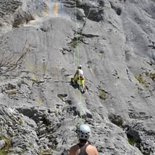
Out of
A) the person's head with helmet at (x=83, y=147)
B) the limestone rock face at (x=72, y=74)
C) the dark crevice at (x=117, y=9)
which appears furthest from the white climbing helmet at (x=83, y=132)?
the dark crevice at (x=117, y=9)

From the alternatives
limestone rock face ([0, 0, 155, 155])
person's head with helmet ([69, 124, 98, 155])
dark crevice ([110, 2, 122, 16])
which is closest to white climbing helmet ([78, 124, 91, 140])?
person's head with helmet ([69, 124, 98, 155])

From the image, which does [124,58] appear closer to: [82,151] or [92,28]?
[92,28]

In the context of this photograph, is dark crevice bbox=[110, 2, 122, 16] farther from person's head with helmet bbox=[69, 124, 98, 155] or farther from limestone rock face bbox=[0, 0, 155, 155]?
person's head with helmet bbox=[69, 124, 98, 155]

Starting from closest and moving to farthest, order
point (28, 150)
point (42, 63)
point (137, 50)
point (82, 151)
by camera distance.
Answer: point (82, 151) < point (28, 150) < point (42, 63) < point (137, 50)

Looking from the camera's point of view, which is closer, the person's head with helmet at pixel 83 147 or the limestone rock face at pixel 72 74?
the person's head with helmet at pixel 83 147

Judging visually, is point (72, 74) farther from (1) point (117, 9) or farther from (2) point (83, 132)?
(2) point (83, 132)

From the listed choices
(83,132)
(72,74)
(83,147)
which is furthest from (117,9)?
(83,147)

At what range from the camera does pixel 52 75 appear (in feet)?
75.0

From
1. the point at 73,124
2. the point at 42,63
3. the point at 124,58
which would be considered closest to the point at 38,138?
the point at 73,124

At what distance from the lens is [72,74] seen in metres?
23.4

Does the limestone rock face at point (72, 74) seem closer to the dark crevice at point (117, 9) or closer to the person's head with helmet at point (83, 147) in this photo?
the dark crevice at point (117, 9)

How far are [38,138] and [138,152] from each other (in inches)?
162

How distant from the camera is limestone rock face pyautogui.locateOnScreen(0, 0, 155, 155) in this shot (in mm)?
18734

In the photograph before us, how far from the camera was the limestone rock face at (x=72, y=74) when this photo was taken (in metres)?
18.7
